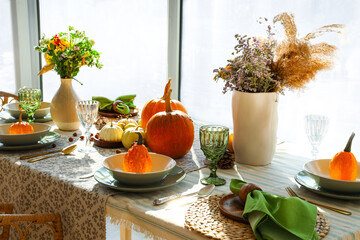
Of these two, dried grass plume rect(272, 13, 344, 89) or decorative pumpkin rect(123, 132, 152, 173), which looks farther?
dried grass plume rect(272, 13, 344, 89)

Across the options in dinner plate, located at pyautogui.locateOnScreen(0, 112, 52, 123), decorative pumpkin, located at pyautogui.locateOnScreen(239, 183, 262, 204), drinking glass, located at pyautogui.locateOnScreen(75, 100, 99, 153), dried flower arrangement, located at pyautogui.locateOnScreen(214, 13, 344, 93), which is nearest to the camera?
decorative pumpkin, located at pyautogui.locateOnScreen(239, 183, 262, 204)

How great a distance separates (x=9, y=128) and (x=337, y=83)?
1841 millimetres

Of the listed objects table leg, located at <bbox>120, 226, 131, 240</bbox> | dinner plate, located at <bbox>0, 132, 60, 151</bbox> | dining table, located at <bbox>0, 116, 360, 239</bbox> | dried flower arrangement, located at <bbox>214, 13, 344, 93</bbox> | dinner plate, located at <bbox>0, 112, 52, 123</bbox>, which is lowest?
table leg, located at <bbox>120, 226, 131, 240</bbox>

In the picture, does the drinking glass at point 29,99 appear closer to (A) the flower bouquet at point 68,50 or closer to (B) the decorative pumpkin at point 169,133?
(A) the flower bouquet at point 68,50

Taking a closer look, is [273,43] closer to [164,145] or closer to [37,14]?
[164,145]

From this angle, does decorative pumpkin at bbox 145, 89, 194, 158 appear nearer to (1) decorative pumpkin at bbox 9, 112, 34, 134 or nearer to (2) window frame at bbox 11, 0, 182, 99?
(1) decorative pumpkin at bbox 9, 112, 34, 134

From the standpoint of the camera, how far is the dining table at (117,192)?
113 centimetres

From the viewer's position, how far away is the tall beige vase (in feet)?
6.57

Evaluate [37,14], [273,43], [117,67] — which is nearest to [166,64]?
[117,67]

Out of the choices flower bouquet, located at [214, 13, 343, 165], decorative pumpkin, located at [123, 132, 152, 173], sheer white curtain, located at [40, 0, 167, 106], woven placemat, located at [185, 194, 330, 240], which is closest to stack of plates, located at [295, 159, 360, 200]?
woven placemat, located at [185, 194, 330, 240]

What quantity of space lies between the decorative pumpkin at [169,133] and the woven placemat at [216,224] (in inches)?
17.2

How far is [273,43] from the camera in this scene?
4.87 ft

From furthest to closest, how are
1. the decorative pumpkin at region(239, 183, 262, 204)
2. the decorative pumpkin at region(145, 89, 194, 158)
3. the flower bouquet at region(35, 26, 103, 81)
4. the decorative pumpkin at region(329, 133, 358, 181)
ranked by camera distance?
the flower bouquet at region(35, 26, 103, 81) < the decorative pumpkin at region(145, 89, 194, 158) < the decorative pumpkin at region(329, 133, 358, 181) < the decorative pumpkin at region(239, 183, 262, 204)

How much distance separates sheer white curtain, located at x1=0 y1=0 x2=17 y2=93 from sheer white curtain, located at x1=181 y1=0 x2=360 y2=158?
1930 mm
